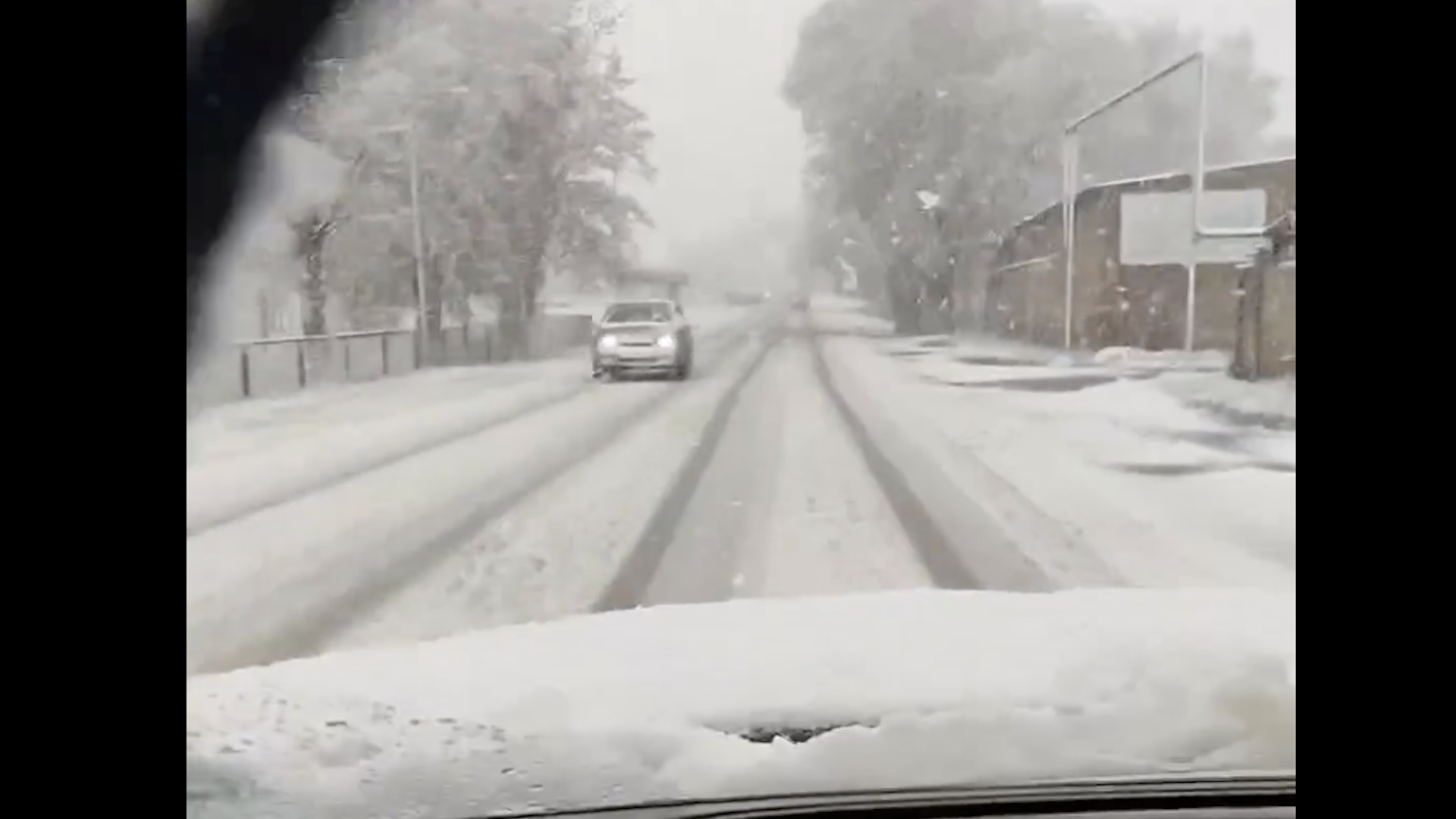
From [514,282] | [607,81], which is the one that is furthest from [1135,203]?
[514,282]

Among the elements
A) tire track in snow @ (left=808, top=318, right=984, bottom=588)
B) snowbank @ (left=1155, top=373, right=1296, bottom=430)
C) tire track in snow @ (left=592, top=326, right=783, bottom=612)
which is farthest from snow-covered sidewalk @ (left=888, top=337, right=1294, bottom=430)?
tire track in snow @ (left=592, top=326, right=783, bottom=612)

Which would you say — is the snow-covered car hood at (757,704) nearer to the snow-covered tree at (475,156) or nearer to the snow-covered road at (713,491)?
the snow-covered road at (713,491)

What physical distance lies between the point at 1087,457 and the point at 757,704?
3.64 feet

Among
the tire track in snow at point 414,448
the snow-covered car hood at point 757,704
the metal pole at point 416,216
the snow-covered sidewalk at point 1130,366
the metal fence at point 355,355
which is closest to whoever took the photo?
the snow-covered car hood at point 757,704

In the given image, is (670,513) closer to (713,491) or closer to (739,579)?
(713,491)

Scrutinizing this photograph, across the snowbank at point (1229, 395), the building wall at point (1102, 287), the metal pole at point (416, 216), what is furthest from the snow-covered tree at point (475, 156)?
the snowbank at point (1229, 395)

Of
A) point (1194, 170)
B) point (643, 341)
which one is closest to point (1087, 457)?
point (1194, 170)

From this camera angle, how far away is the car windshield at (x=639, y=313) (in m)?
3.03

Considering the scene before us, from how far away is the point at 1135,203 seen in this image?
10.1 feet

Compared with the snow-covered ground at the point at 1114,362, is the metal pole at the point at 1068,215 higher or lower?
higher

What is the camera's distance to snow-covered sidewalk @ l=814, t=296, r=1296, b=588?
9.04ft

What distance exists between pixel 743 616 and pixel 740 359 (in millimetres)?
807

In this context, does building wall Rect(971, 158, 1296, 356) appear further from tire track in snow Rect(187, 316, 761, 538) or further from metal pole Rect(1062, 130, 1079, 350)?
tire track in snow Rect(187, 316, 761, 538)
